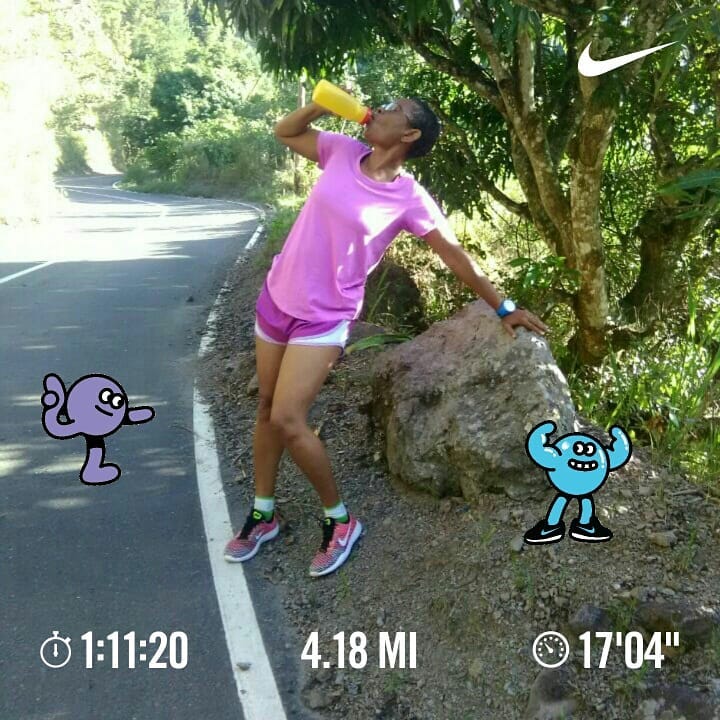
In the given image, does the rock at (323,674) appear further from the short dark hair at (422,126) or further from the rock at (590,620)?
the short dark hair at (422,126)

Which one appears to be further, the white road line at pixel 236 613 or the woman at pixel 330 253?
the woman at pixel 330 253

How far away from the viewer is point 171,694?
9.86 ft

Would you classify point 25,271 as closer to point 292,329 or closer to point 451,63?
point 451,63

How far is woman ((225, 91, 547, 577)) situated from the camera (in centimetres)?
329

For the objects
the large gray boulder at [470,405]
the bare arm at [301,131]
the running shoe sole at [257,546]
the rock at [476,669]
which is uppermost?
the bare arm at [301,131]

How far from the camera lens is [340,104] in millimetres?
3361

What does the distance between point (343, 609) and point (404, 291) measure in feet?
14.5

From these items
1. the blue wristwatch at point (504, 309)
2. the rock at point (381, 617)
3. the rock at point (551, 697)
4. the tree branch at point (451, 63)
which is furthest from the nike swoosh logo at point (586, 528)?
the tree branch at point (451, 63)

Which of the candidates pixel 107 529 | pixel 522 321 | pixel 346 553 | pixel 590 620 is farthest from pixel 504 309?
pixel 107 529

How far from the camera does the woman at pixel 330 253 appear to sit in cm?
329

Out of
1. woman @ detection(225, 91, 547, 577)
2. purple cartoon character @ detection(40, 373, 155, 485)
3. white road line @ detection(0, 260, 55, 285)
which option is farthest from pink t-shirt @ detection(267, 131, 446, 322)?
white road line @ detection(0, 260, 55, 285)

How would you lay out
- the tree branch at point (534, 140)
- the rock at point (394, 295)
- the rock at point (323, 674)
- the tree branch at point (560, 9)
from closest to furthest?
the rock at point (323, 674), the tree branch at point (560, 9), the tree branch at point (534, 140), the rock at point (394, 295)

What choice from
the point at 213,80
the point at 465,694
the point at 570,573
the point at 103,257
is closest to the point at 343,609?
the point at 465,694

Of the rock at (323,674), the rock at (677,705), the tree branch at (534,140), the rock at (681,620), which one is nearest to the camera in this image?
the rock at (677,705)
